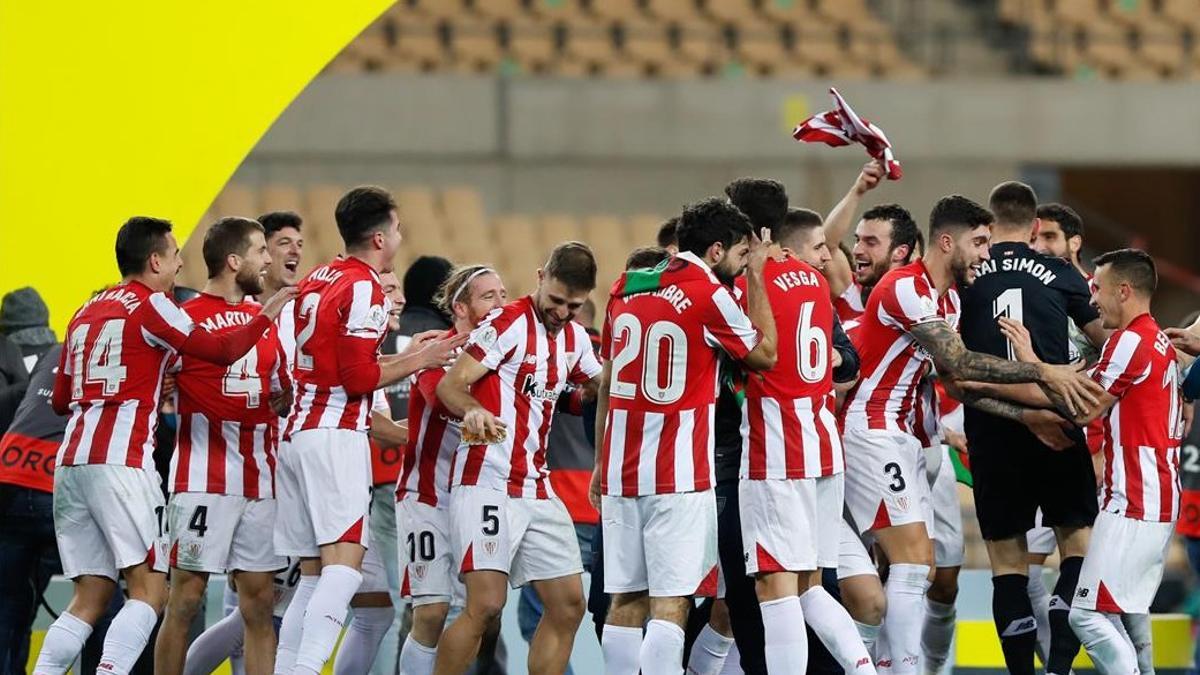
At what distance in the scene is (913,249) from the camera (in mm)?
9109

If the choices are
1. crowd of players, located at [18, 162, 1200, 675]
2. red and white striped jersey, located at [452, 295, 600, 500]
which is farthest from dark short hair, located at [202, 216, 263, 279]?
red and white striped jersey, located at [452, 295, 600, 500]

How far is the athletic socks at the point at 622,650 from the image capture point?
7688 millimetres

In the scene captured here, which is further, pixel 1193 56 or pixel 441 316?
pixel 1193 56

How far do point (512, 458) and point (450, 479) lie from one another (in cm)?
29

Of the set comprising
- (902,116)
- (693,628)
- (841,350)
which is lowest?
(693,628)

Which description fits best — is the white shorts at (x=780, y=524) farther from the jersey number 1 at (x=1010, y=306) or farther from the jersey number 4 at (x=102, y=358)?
the jersey number 4 at (x=102, y=358)

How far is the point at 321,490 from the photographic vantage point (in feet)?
26.5

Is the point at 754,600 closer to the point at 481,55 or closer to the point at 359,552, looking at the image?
the point at 359,552

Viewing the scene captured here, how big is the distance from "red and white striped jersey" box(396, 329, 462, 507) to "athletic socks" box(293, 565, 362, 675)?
21.7 inches

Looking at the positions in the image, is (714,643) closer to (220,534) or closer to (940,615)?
(940,615)

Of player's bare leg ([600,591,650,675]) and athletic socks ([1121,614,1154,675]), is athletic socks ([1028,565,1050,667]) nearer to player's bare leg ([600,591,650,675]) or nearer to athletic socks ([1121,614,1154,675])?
athletic socks ([1121,614,1154,675])

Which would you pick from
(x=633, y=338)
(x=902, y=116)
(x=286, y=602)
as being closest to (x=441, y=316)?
(x=286, y=602)

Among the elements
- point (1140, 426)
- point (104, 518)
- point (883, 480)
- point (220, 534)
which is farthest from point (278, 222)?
point (1140, 426)

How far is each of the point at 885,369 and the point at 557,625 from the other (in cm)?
191
